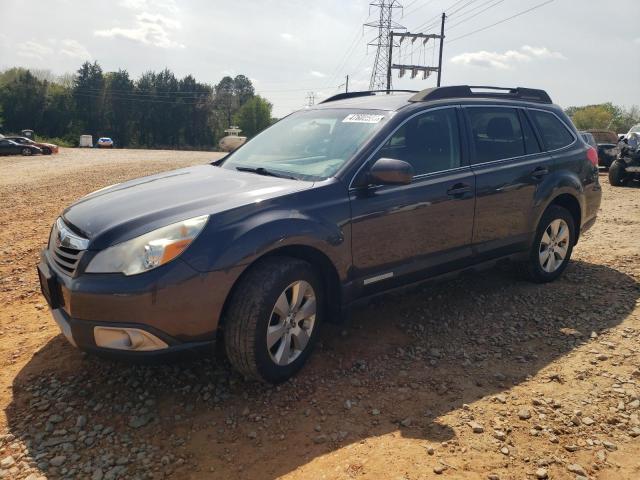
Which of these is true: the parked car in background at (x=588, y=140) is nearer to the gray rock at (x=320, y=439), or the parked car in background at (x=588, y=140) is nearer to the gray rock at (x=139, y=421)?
the gray rock at (x=320, y=439)

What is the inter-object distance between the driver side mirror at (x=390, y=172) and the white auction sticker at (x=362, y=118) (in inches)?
22.1

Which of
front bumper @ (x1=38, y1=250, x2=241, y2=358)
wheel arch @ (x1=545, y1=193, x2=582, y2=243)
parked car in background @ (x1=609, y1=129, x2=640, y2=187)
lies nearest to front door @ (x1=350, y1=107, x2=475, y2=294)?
front bumper @ (x1=38, y1=250, x2=241, y2=358)

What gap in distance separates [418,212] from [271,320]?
1.38 meters

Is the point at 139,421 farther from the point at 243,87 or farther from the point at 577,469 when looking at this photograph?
the point at 243,87

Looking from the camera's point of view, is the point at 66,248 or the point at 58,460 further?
the point at 66,248

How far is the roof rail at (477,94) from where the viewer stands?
4.01 metres

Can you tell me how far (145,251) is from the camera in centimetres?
264

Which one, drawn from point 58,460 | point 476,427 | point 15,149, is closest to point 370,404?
point 476,427

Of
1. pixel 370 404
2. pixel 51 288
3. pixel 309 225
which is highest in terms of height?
pixel 309 225

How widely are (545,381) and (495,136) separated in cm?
210

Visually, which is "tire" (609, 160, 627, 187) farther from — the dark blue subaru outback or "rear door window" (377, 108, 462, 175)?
"rear door window" (377, 108, 462, 175)

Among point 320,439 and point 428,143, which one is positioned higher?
point 428,143

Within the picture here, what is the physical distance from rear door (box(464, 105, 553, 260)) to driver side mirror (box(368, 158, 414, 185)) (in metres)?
1.05

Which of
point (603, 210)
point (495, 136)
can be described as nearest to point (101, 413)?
point (495, 136)
